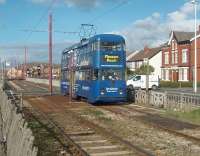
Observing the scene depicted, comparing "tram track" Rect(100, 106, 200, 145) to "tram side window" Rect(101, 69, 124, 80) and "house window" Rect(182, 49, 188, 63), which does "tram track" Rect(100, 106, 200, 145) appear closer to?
"tram side window" Rect(101, 69, 124, 80)

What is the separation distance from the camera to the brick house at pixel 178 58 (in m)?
75.6

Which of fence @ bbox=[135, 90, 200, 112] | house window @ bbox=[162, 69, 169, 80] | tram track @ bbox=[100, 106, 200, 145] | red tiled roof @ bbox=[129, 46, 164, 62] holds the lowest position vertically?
tram track @ bbox=[100, 106, 200, 145]

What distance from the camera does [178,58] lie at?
78.8 meters

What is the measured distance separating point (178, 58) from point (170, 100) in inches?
2178

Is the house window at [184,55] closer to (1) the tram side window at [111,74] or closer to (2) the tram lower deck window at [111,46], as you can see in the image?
(1) the tram side window at [111,74]

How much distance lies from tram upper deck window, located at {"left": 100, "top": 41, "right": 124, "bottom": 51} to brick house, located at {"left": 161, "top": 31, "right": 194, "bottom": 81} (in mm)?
49063

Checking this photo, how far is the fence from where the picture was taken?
74.3 ft

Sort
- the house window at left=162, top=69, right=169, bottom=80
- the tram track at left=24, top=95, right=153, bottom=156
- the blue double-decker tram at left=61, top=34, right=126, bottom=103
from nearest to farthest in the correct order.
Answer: the tram track at left=24, top=95, right=153, bottom=156
the blue double-decker tram at left=61, top=34, right=126, bottom=103
the house window at left=162, top=69, right=169, bottom=80

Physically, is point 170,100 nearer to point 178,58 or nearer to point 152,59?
point 178,58

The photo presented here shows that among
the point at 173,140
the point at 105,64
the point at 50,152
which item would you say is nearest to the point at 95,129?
the point at 173,140

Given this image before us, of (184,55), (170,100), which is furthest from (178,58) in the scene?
(170,100)

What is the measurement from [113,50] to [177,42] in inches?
2115

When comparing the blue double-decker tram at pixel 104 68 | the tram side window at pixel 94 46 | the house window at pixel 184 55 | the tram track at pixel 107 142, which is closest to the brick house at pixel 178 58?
the house window at pixel 184 55

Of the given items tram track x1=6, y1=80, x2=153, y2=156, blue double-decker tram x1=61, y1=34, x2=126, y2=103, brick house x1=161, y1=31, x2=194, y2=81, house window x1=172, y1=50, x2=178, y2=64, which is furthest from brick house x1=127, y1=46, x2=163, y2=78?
tram track x1=6, y1=80, x2=153, y2=156
